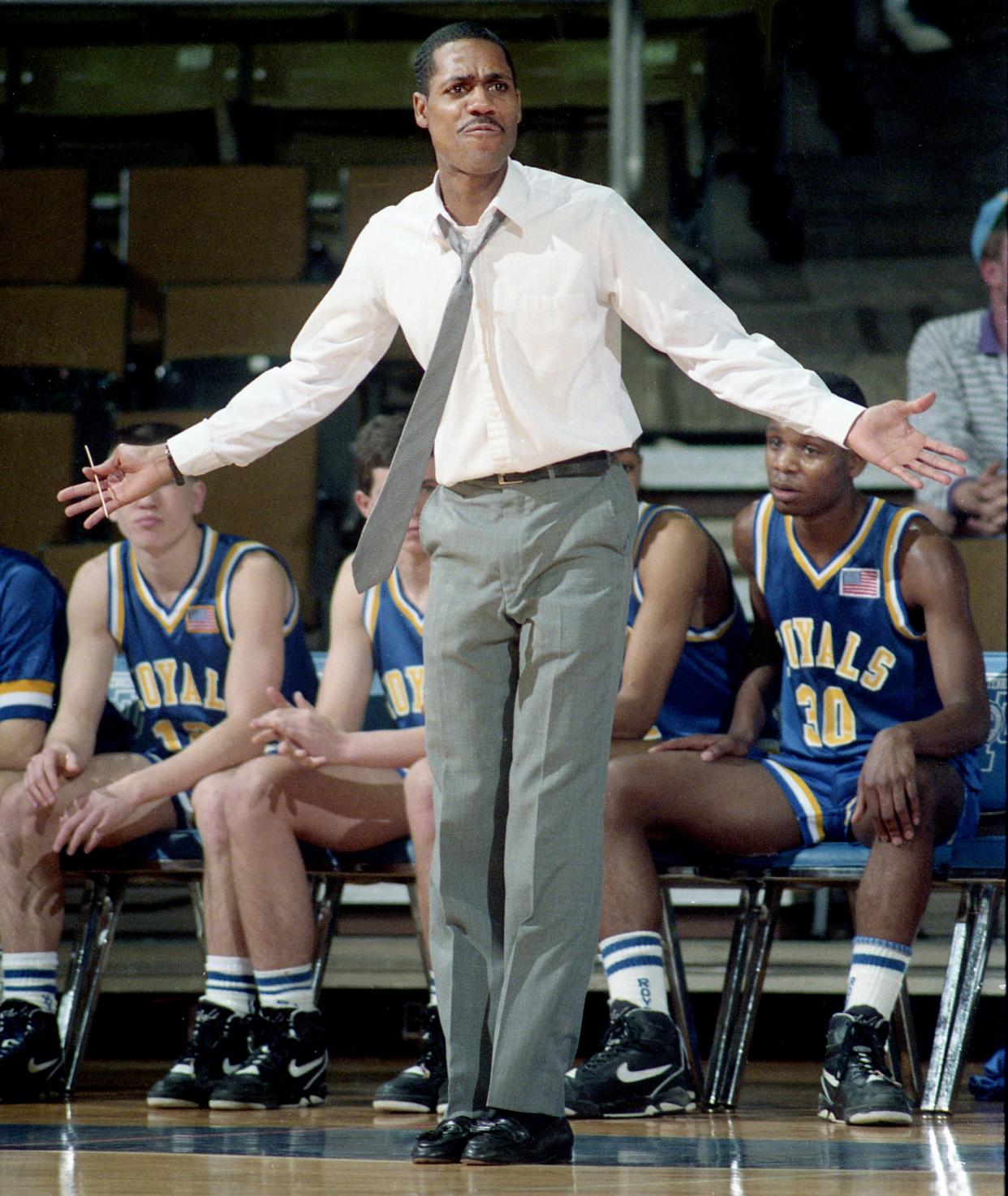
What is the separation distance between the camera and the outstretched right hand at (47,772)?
→ 10.5 ft

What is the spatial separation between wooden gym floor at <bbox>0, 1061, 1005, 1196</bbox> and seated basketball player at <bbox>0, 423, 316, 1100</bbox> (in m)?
0.35

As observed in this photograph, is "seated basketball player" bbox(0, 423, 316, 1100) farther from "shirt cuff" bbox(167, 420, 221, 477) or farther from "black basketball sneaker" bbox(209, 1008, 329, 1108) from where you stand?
"shirt cuff" bbox(167, 420, 221, 477)

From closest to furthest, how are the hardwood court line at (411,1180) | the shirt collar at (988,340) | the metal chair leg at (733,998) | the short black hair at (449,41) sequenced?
the hardwood court line at (411,1180) → the short black hair at (449,41) → the metal chair leg at (733,998) → the shirt collar at (988,340)

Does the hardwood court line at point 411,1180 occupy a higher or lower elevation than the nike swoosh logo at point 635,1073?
higher

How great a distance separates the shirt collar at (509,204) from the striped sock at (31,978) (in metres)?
1.72

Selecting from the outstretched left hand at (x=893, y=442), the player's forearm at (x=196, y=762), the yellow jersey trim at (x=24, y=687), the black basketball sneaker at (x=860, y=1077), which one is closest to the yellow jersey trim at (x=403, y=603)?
the player's forearm at (x=196, y=762)

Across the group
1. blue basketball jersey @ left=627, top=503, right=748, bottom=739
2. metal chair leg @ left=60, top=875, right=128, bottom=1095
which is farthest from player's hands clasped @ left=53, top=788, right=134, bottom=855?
blue basketball jersey @ left=627, top=503, right=748, bottom=739

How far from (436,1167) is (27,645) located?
1796 mm

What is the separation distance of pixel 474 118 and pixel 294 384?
417 millimetres

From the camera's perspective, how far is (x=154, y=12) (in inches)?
226

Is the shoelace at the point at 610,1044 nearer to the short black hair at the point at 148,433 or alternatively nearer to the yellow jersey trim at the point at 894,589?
the yellow jersey trim at the point at 894,589

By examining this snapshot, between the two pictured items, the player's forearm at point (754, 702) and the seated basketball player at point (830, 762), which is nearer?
the seated basketball player at point (830, 762)

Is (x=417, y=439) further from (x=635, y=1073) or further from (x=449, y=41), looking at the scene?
(x=635, y=1073)

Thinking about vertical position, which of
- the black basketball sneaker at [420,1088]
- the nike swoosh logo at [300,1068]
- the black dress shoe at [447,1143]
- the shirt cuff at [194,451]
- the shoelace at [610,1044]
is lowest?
the nike swoosh logo at [300,1068]
